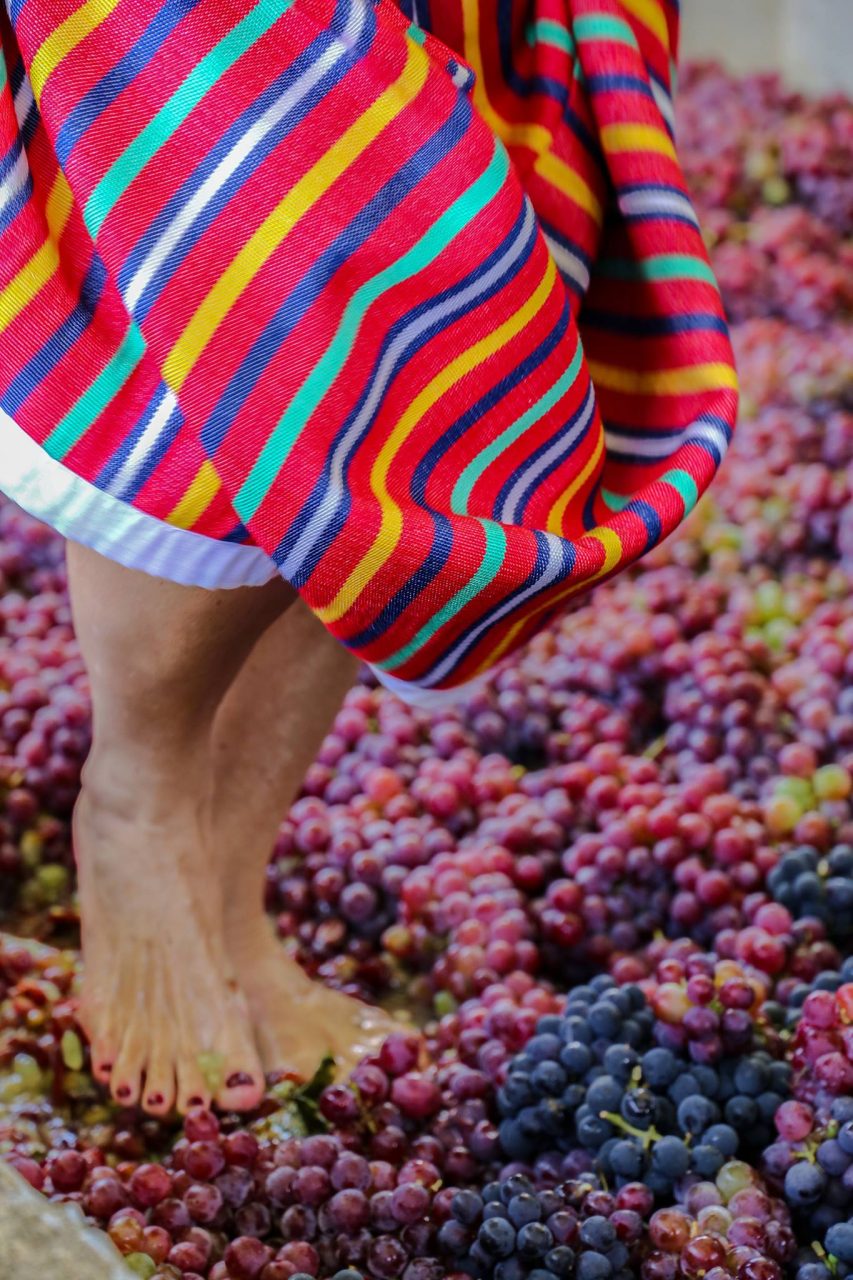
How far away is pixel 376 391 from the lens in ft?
2.91

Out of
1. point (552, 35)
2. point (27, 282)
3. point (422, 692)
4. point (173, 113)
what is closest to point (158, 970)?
point (422, 692)

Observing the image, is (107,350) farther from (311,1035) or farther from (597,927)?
(597,927)

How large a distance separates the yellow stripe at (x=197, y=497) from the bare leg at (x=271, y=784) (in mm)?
338

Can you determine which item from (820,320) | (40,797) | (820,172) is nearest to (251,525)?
(40,797)

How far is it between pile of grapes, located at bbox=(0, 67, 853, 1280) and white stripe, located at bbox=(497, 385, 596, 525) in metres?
0.47

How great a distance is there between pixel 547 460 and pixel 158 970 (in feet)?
1.83

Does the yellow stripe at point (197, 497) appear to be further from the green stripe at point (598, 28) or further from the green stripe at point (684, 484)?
the green stripe at point (598, 28)

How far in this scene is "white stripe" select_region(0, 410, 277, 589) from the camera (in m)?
0.90

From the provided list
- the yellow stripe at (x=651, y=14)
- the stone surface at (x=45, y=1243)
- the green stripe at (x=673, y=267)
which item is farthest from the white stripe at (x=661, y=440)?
the stone surface at (x=45, y=1243)

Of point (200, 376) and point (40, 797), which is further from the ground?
point (200, 376)

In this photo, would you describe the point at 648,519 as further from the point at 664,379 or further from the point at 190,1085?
the point at 190,1085

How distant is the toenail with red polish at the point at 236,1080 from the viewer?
1217 millimetres

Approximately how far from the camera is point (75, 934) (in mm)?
1507

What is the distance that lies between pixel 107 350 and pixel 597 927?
854 mm
